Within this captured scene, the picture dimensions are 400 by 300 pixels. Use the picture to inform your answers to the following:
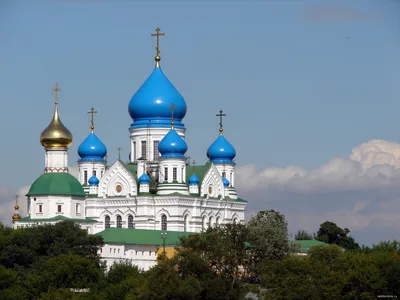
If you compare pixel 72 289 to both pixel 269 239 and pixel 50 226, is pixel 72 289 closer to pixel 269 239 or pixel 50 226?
A: pixel 50 226

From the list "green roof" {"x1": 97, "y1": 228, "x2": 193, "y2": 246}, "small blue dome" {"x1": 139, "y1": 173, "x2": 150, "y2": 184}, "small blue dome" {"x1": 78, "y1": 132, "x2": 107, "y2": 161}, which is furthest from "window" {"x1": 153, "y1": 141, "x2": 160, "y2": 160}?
"green roof" {"x1": 97, "y1": 228, "x2": 193, "y2": 246}

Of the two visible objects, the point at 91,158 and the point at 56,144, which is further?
the point at 91,158

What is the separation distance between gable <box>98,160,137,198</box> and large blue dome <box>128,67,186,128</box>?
7.16 ft

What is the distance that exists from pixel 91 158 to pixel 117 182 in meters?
2.81

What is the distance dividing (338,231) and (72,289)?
1262 inches

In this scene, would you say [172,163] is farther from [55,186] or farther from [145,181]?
[55,186]

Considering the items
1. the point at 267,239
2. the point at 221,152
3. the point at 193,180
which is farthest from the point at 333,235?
the point at 267,239

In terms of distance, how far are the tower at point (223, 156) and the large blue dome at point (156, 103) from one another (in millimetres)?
3367

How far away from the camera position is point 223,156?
3147 inches

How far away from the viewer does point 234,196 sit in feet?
261

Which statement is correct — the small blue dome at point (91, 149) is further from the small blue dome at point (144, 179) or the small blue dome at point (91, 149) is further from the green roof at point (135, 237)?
the green roof at point (135, 237)

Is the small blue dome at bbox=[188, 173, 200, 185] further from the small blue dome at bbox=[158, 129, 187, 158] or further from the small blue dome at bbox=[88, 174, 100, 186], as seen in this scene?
the small blue dome at bbox=[88, 174, 100, 186]

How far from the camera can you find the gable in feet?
249

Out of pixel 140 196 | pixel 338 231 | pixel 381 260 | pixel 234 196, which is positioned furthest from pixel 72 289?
pixel 338 231
